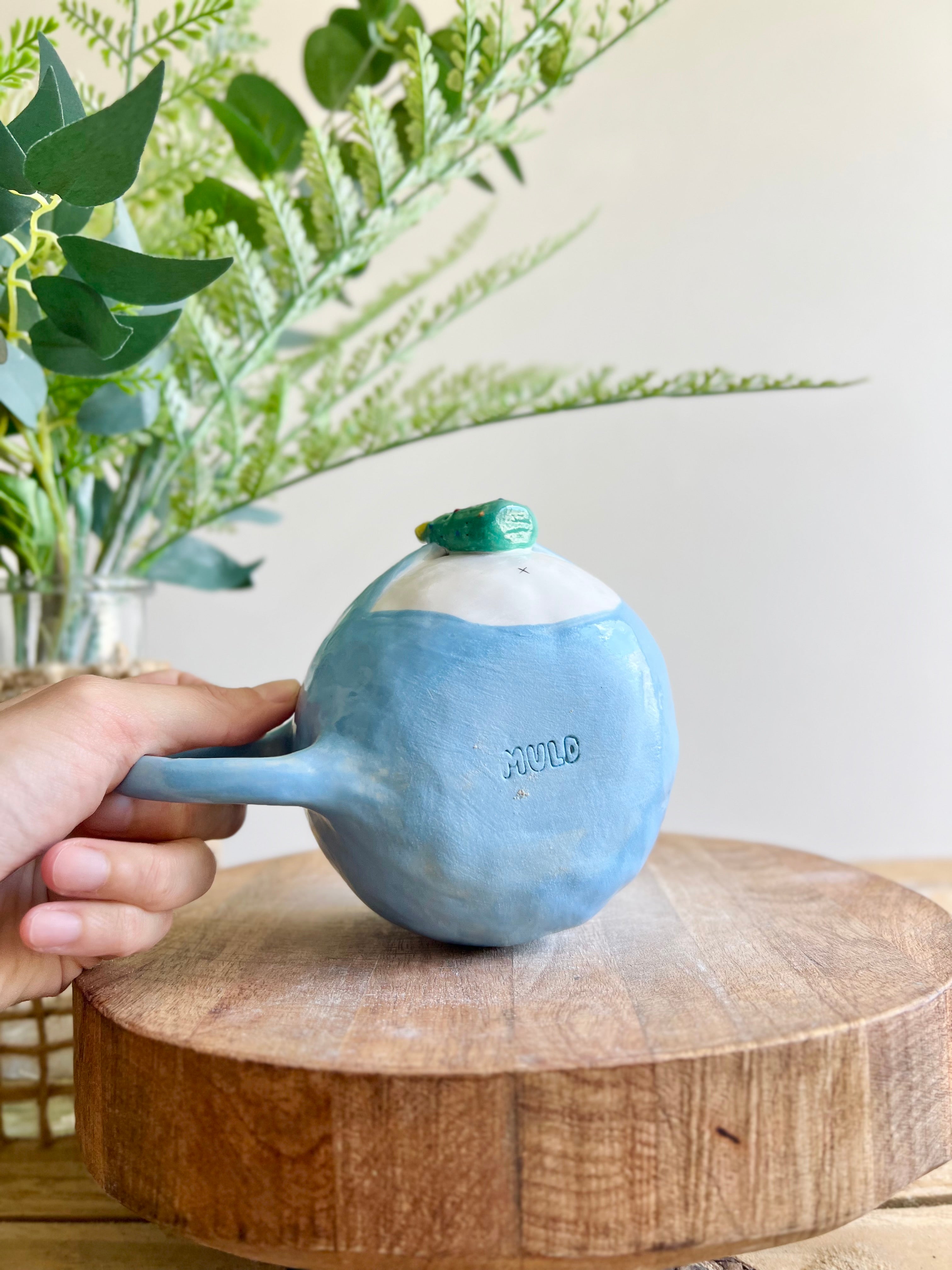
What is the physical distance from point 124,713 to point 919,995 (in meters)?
0.31

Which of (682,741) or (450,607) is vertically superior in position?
(450,607)

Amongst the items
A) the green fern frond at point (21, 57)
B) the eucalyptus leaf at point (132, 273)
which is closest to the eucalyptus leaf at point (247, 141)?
the green fern frond at point (21, 57)

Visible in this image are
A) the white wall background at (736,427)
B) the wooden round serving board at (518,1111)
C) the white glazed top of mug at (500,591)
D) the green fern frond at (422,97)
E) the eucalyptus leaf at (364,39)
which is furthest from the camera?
the white wall background at (736,427)

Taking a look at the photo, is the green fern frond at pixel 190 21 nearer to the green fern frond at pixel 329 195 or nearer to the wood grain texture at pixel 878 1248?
the green fern frond at pixel 329 195

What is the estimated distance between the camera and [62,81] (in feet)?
1.22

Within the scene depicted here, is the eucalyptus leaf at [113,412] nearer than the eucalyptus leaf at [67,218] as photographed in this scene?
No

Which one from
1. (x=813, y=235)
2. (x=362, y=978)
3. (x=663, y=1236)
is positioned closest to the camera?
(x=663, y=1236)

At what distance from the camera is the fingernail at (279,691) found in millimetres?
477

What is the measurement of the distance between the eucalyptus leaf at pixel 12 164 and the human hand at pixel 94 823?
0.18 m

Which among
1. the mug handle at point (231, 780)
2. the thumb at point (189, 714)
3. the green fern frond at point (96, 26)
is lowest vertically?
the mug handle at point (231, 780)

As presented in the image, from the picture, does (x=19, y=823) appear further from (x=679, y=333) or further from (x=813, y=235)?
(x=813, y=235)

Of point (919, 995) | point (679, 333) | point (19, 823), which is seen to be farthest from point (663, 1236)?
point (679, 333)

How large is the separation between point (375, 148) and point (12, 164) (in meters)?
0.21

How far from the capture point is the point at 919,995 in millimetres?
349
